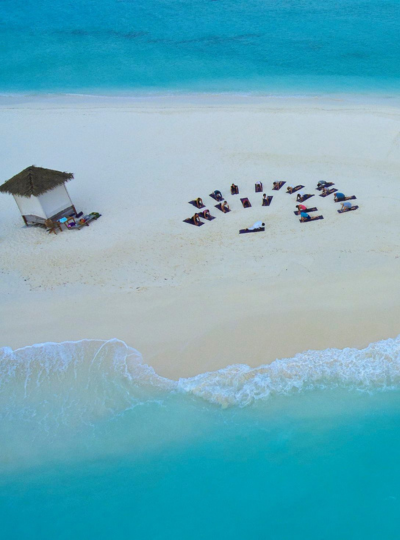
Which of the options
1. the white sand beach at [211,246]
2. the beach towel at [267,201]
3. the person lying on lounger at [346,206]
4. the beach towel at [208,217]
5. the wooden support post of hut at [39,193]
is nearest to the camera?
the white sand beach at [211,246]

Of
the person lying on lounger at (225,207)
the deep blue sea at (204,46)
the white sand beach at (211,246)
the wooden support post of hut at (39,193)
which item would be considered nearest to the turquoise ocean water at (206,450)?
the white sand beach at (211,246)

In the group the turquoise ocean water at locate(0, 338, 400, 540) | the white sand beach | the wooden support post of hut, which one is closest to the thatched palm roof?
the wooden support post of hut

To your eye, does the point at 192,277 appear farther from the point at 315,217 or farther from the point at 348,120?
the point at 348,120

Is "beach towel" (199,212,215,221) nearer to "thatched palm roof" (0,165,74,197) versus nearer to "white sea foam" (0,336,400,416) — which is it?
"thatched palm roof" (0,165,74,197)

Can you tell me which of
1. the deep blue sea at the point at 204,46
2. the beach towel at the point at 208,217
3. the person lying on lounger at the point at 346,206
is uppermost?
the deep blue sea at the point at 204,46

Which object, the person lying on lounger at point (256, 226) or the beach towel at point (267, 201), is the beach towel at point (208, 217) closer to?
the person lying on lounger at point (256, 226)

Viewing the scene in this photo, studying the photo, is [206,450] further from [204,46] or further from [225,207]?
[204,46]

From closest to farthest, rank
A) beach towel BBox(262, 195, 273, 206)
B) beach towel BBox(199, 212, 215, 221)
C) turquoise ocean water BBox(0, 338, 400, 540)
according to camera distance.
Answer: turquoise ocean water BBox(0, 338, 400, 540), beach towel BBox(199, 212, 215, 221), beach towel BBox(262, 195, 273, 206)

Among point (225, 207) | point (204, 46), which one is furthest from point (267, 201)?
point (204, 46)
